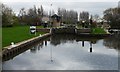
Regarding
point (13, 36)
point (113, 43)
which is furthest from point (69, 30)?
point (13, 36)

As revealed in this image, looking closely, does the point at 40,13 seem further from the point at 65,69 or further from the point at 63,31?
the point at 65,69

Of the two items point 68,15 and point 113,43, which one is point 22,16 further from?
point 113,43

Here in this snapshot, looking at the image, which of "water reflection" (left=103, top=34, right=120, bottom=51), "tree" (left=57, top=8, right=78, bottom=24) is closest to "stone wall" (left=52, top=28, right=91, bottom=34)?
"water reflection" (left=103, top=34, right=120, bottom=51)

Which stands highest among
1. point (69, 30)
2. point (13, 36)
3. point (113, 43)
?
point (13, 36)

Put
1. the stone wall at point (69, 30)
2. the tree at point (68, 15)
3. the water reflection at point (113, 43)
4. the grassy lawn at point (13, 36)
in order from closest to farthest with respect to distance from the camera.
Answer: the grassy lawn at point (13, 36), the water reflection at point (113, 43), the stone wall at point (69, 30), the tree at point (68, 15)

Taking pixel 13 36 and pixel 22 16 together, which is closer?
pixel 13 36

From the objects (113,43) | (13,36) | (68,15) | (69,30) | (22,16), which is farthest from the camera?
(68,15)

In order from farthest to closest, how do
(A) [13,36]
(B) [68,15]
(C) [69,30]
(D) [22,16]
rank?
1. (B) [68,15]
2. (D) [22,16]
3. (C) [69,30]
4. (A) [13,36]

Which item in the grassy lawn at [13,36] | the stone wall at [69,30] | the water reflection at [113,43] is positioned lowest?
the stone wall at [69,30]

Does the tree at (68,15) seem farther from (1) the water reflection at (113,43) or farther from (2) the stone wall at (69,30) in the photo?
(1) the water reflection at (113,43)

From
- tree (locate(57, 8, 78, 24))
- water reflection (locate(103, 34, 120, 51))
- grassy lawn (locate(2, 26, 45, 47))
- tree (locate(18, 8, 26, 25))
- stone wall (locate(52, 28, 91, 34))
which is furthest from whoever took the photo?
tree (locate(57, 8, 78, 24))

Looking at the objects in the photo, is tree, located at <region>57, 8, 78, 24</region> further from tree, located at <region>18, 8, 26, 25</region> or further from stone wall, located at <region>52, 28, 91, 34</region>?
stone wall, located at <region>52, 28, 91, 34</region>

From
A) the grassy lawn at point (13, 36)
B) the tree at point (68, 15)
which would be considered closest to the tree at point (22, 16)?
the tree at point (68, 15)

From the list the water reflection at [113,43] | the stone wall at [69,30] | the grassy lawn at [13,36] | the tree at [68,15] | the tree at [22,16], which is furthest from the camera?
the tree at [68,15]
